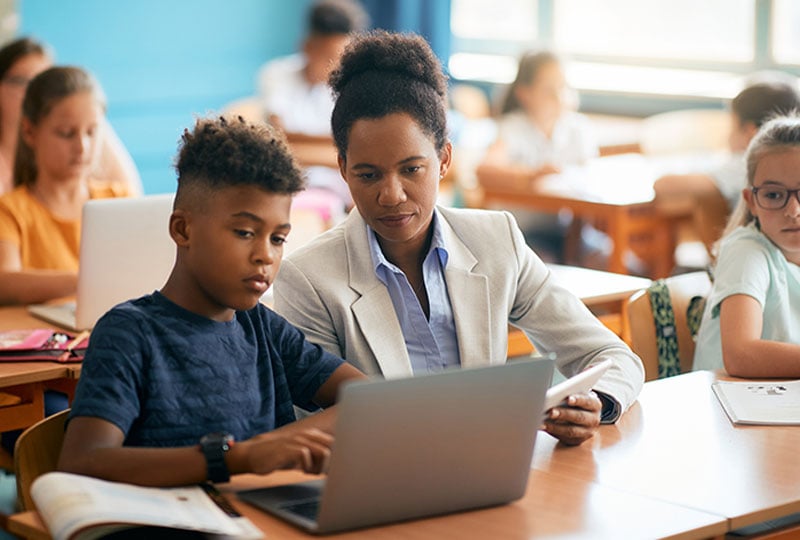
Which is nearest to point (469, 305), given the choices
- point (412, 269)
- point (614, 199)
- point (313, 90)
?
point (412, 269)

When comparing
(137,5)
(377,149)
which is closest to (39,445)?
(377,149)

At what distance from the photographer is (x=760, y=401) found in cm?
208

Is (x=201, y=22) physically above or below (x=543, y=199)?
above

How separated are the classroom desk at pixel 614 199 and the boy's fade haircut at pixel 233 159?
313cm

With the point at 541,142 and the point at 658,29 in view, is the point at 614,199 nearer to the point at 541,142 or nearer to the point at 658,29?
the point at 541,142

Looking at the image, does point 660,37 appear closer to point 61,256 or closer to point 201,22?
point 201,22

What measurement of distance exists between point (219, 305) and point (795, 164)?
1.28m

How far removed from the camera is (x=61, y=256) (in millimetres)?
3094

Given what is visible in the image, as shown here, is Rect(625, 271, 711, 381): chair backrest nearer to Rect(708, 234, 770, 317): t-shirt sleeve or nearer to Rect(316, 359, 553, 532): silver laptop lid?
Rect(708, 234, 770, 317): t-shirt sleeve

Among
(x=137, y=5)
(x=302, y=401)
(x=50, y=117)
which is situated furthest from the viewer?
(x=137, y=5)

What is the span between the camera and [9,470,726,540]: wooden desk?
1.46 metres

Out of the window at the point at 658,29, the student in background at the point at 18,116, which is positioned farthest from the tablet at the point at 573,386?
the window at the point at 658,29

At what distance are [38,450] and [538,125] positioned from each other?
4.18 metres

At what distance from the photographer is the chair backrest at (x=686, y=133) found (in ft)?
18.7
